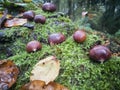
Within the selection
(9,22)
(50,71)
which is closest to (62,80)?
(50,71)

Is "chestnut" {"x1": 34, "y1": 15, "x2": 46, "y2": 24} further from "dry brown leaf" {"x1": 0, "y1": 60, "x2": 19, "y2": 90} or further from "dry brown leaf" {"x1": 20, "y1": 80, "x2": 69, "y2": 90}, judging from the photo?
"dry brown leaf" {"x1": 20, "y1": 80, "x2": 69, "y2": 90}

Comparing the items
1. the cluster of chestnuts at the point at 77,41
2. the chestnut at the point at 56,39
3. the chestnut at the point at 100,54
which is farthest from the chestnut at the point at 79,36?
the chestnut at the point at 100,54

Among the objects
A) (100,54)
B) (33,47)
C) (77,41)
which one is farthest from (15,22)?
(100,54)

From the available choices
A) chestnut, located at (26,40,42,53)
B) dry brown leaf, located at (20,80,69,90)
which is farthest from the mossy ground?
dry brown leaf, located at (20,80,69,90)

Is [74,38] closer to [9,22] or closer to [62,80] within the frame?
[62,80]

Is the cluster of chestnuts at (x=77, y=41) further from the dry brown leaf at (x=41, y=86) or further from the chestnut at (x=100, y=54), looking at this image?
the dry brown leaf at (x=41, y=86)
